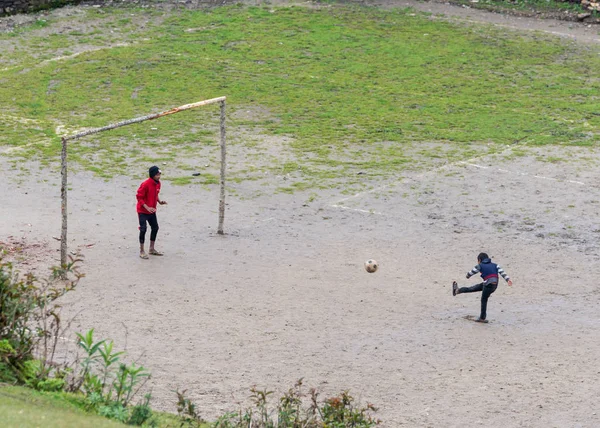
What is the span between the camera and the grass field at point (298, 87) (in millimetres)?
23703

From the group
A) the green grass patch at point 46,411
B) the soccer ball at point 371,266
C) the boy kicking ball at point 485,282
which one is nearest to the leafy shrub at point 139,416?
the green grass patch at point 46,411

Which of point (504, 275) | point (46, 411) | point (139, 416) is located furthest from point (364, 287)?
point (46, 411)

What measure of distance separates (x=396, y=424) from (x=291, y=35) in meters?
21.2

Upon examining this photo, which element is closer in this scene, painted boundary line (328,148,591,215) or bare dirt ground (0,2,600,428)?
bare dirt ground (0,2,600,428)

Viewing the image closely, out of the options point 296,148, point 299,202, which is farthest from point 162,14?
point 299,202

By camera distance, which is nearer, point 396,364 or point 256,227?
point 396,364

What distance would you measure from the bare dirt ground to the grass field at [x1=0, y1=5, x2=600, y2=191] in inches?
58.7

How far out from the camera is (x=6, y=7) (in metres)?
32.6

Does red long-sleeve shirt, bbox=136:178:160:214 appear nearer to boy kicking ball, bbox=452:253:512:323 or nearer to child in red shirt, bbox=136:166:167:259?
child in red shirt, bbox=136:166:167:259

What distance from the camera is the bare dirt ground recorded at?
42.8 feet

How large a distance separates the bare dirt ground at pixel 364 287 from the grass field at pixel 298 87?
1.49 meters

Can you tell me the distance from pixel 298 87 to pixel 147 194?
441 inches

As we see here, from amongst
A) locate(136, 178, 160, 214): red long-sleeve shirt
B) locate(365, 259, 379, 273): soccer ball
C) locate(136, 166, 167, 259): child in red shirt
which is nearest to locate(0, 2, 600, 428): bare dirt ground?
locate(365, 259, 379, 273): soccer ball

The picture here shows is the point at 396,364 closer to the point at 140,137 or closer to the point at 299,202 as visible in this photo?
the point at 299,202
